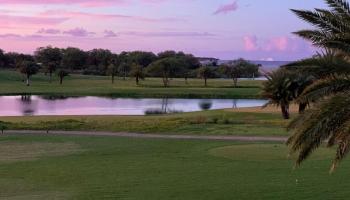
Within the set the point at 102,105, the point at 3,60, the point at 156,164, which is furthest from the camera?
the point at 3,60

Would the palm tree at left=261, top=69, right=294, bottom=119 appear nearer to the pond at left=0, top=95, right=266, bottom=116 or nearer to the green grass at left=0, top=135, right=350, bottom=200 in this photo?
the green grass at left=0, top=135, right=350, bottom=200

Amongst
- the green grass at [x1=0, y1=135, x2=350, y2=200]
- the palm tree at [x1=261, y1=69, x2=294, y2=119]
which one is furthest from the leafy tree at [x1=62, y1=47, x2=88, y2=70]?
the green grass at [x1=0, y1=135, x2=350, y2=200]

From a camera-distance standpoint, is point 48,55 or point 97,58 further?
point 97,58

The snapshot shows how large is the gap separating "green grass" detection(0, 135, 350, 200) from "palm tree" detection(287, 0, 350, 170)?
319 centimetres

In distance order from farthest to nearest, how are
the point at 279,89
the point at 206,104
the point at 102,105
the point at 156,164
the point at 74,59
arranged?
the point at 74,59, the point at 206,104, the point at 102,105, the point at 279,89, the point at 156,164

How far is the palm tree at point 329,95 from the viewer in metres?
11.2

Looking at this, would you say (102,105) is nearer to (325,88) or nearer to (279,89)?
(279,89)

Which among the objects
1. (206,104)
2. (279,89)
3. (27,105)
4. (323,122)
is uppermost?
(323,122)

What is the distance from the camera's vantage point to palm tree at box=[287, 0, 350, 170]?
11.2 metres

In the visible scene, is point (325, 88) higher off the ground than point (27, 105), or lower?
higher

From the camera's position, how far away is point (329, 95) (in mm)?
11859

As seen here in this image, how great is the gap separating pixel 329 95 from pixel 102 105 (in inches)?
2336

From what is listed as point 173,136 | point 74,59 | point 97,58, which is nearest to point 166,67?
point 74,59

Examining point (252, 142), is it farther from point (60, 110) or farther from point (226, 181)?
point (60, 110)
